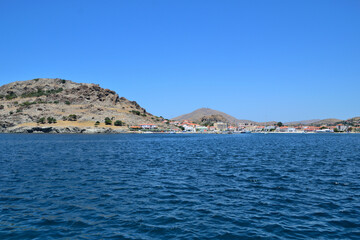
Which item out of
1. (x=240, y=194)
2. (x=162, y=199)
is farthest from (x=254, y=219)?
(x=162, y=199)

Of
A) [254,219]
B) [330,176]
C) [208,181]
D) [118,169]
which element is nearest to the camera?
[254,219]

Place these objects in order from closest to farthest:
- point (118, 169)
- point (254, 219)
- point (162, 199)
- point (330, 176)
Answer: point (254, 219) < point (162, 199) < point (330, 176) < point (118, 169)

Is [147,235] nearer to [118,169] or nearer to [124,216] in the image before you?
[124,216]

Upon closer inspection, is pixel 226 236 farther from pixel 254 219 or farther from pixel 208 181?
pixel 208 181

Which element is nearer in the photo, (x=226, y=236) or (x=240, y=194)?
(x=226, y=236)

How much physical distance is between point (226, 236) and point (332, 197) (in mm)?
12780

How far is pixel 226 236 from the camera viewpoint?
1428cm

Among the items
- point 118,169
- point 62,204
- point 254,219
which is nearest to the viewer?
point 254,219

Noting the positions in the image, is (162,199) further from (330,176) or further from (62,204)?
(330,176)

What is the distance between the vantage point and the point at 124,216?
56.4 ft

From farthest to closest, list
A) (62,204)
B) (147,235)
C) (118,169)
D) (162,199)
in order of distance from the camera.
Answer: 1. (118,169)
2. (162,199)
3. (62,204)
4. (147,235)

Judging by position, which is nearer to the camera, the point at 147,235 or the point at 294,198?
the point at 147,235

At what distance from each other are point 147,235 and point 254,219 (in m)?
7.01

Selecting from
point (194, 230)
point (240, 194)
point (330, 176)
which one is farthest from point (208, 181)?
point (330, 176)
